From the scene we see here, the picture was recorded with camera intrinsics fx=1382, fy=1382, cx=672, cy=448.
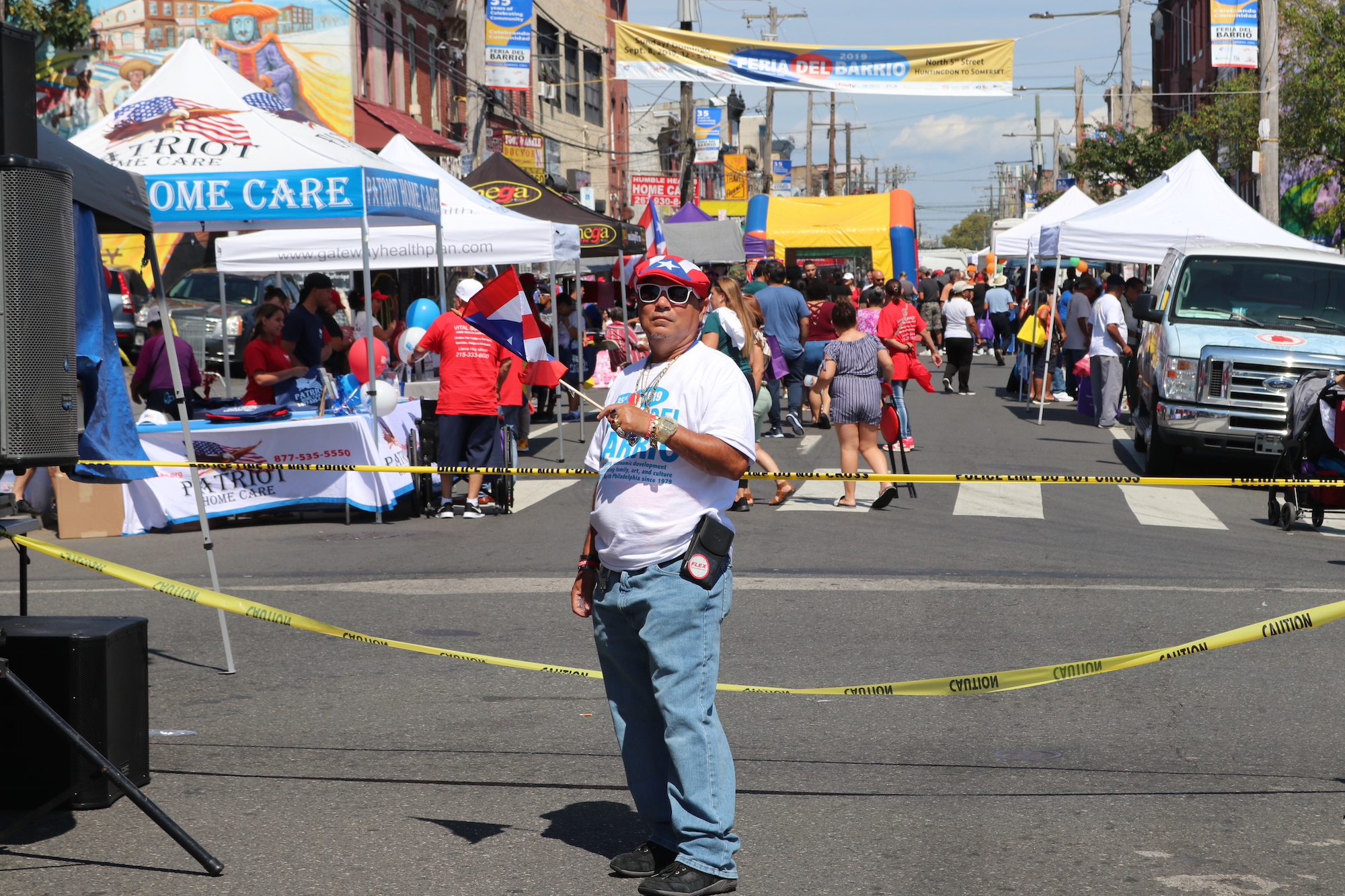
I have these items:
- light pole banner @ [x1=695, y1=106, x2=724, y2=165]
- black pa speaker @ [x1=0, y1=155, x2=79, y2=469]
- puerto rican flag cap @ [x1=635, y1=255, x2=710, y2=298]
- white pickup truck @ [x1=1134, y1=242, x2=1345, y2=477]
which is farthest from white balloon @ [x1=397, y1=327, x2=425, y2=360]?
light pole banner @ [x1=695, y1=106, x2=724, y2=165]

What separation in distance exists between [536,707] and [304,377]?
24.3 feet

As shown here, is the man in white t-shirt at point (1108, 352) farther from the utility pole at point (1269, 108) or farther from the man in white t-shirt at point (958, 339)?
the utility pole at point (1269, 108)

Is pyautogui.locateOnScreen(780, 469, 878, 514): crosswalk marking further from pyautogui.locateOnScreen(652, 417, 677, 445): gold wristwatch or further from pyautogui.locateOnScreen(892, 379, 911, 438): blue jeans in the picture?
pyautogui.locateOnScreen(652, 417, 677, 445): gold wristwatch

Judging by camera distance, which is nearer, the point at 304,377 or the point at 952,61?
the point at 304,377

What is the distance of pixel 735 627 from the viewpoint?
7.62 m

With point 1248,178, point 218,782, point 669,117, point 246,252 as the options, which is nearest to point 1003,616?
point 218,782

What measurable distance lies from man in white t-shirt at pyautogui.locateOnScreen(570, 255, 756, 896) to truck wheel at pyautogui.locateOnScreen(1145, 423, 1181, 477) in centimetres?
1073

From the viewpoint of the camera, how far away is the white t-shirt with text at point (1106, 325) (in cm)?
1784

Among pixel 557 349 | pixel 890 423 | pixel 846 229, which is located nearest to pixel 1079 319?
pixel 557 349

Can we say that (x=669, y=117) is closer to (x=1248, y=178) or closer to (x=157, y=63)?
(x=1248, y=178)

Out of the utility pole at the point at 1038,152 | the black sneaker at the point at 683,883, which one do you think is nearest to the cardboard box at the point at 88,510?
the black sneaker at the point at 683,883

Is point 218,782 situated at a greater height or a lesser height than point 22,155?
lesser

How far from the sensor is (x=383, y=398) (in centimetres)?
1163

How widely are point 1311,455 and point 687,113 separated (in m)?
23.2
